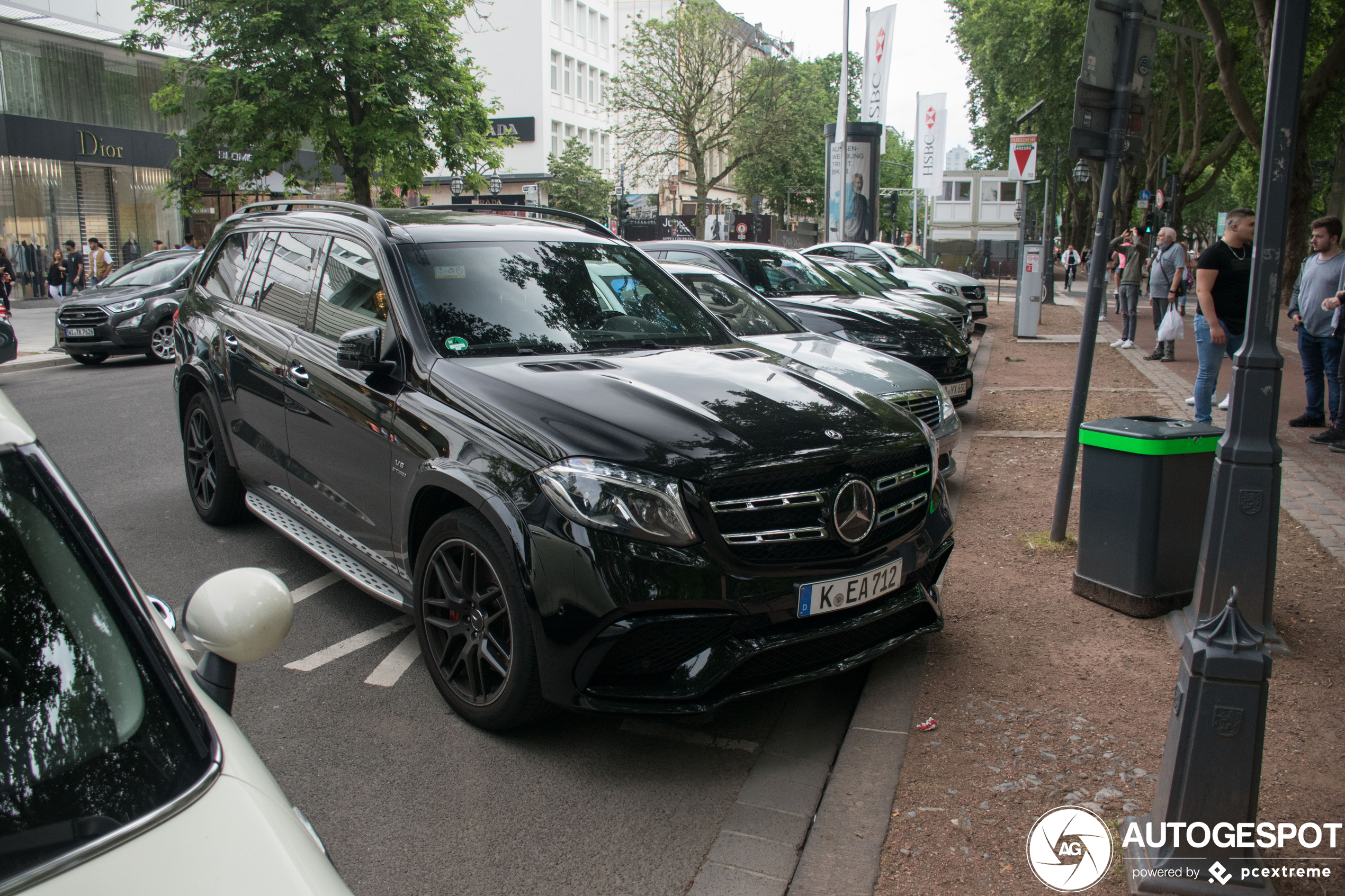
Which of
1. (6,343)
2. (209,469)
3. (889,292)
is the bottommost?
(209,469)

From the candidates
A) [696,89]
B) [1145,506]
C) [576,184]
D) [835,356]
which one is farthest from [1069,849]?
[576,184]

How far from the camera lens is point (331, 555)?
181 inches

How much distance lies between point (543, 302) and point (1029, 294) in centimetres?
1635

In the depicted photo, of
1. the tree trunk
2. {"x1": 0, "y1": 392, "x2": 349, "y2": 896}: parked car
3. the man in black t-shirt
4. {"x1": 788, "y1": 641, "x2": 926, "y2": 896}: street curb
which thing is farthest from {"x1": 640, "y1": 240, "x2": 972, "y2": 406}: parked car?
the tree trunk

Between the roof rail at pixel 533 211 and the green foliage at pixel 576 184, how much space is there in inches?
2187

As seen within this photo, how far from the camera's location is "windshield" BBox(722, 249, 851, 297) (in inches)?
407

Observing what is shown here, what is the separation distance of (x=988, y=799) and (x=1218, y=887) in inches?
27.7

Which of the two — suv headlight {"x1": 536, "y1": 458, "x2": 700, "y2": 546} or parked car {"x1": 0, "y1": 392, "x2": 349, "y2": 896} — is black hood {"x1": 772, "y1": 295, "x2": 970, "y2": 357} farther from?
parked car {"x1": 0, "y1": 392, "x2": 349, "y2": 896}

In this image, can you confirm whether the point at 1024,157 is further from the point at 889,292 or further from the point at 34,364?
the point at 34,364

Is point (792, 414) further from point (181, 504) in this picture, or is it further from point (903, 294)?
point (903, 294)

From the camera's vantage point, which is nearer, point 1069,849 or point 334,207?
point 1069,849

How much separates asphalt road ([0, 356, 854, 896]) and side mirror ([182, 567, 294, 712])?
3.94 feet

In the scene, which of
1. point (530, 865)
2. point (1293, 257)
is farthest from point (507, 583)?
point (1293, 257)

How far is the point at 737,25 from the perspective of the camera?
5250 centimetres
